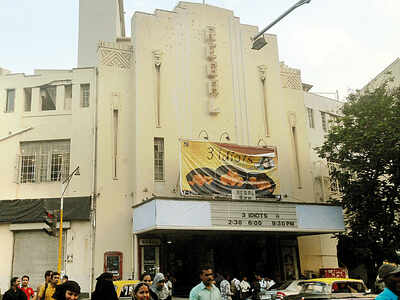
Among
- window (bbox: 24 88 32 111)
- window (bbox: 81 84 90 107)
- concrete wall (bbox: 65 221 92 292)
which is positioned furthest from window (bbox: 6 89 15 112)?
concrete wall (bbox: 65 221 92 292)

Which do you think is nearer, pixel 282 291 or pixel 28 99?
pixel 282 291

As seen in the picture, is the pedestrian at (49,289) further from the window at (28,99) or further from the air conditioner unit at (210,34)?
the air conditioner unit at (210,34)

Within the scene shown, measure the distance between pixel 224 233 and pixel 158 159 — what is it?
5.16m

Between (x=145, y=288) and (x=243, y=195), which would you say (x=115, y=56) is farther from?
(x=145, y=288)

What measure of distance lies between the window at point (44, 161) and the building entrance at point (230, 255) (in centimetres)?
674

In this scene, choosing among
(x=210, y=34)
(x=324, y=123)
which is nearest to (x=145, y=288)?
(x=210, y=34)

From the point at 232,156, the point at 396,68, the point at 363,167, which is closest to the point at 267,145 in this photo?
the point at 232,156

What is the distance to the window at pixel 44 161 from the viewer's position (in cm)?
2428

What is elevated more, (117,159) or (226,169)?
(117,159)

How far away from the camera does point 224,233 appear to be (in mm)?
23328

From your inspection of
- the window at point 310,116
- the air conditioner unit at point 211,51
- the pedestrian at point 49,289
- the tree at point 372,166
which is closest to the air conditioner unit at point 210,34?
the air conditioner unit at point 211,51

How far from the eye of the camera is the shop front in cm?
2067

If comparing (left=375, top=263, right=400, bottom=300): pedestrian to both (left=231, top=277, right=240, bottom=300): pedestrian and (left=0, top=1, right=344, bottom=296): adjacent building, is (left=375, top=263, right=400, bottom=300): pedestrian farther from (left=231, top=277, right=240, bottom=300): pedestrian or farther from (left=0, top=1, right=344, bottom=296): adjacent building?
(left=231, top=277, right=240, bottom=300): pedestrian

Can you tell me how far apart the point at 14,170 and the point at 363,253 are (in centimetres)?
1821
